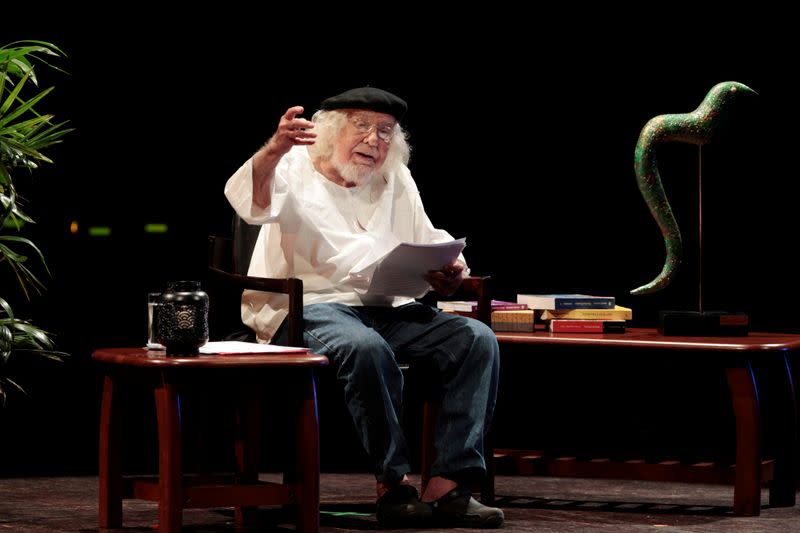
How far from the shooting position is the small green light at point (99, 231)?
4977mm

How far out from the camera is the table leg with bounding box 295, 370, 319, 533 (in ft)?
11.1

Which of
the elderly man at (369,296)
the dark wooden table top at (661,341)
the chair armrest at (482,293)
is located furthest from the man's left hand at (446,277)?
the dark wooden table top at (661,341)

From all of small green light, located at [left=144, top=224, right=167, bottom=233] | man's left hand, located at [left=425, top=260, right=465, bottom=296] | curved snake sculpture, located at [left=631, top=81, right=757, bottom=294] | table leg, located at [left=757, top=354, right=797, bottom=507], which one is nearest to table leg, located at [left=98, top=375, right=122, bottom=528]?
man's left hand, located at [left=425, top=260, right=465, bottom=296]

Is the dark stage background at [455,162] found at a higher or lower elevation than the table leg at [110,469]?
higher

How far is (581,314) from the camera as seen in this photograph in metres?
4.40

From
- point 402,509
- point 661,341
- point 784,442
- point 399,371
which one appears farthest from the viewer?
point 784,442

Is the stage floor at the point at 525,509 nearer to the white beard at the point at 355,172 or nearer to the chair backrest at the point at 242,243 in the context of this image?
the chair backrest at the point at 242,243

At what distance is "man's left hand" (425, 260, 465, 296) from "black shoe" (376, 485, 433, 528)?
0.66 m

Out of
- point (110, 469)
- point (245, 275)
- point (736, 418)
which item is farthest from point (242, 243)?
point (736, 418)

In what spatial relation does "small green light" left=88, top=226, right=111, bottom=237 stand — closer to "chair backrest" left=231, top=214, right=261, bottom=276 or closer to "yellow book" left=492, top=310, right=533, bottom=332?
"chair backrest" left=231, top=214, right=261, bottom=276

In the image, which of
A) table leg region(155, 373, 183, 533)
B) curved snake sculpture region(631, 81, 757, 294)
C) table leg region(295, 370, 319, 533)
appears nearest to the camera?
table leg region(155, 373, 183, 533)

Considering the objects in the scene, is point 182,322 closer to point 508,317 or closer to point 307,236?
point 307,236

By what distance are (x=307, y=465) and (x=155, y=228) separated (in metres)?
1.94

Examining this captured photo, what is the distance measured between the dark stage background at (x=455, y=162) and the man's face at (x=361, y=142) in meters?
1.10
